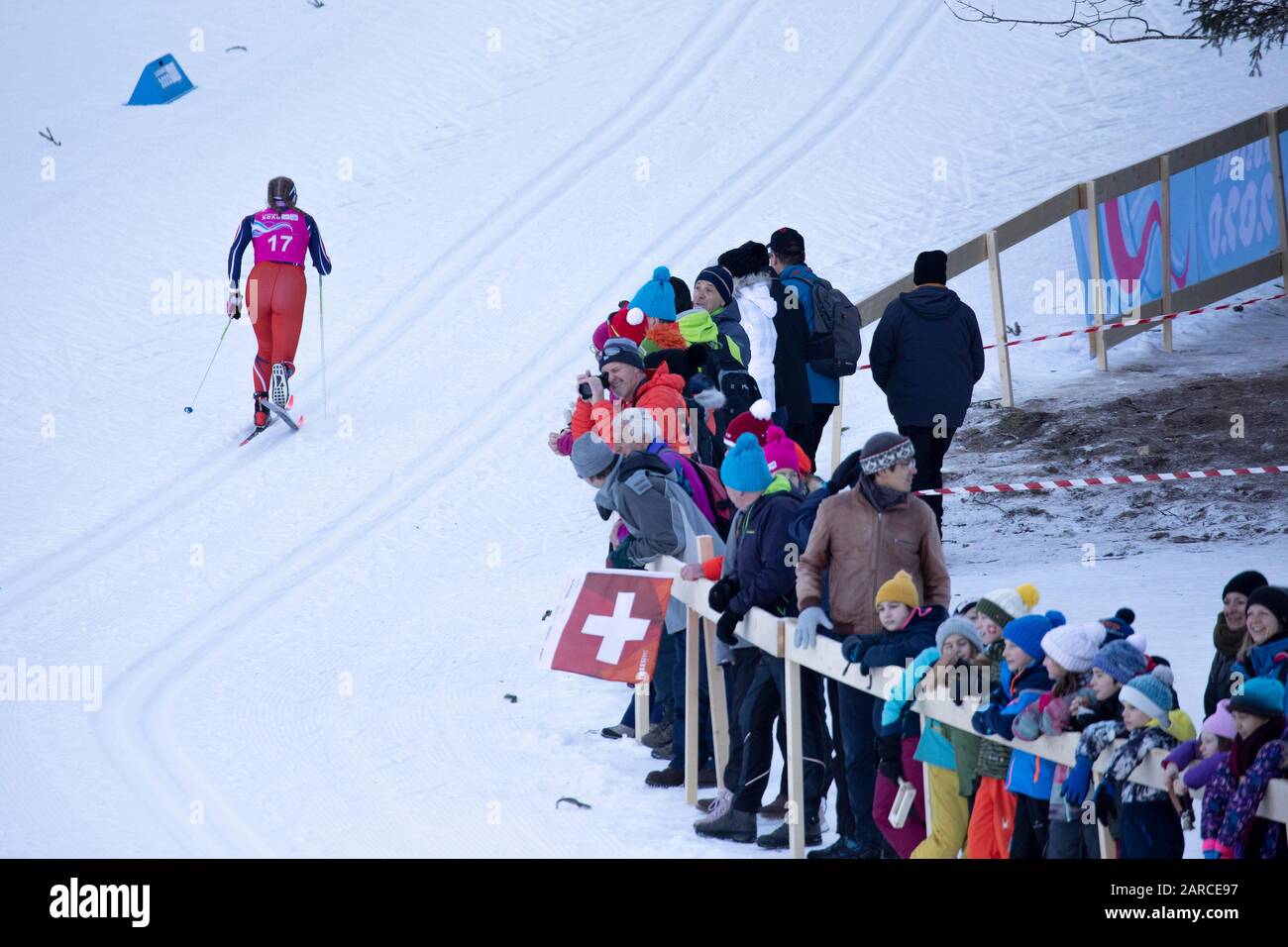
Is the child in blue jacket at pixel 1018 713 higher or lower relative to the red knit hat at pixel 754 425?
lower

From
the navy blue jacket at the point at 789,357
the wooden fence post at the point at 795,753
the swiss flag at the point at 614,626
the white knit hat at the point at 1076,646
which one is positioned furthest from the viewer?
the navy blue jacket at the point at 789,357

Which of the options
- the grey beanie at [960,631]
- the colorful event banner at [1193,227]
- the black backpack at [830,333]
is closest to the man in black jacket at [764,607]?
the grey beanie at [960,631]

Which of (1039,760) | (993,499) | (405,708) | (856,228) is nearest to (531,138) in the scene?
(856,228)

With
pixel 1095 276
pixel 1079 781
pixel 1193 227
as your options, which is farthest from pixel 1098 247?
pixel 1079 781

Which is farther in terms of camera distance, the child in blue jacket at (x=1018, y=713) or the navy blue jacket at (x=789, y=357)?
the navy blue jacket at (x=789, y=357)

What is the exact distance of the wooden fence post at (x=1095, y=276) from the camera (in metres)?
12.2

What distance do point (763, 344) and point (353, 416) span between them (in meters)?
4.65

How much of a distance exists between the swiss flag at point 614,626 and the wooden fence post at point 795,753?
726 millimetres

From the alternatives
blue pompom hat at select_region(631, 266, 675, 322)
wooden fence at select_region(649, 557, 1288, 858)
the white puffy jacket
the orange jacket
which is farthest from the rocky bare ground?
wooden fence at select_region(649, 557, 1288, 858)

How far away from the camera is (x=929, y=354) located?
9078 millimetres

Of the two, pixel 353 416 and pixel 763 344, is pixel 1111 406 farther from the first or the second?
pixel 353 416

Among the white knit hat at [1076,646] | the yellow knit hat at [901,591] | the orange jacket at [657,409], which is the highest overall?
the orange jacket at [657,409]

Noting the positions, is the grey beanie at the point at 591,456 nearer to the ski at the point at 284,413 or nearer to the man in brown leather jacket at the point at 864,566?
the man in brown leather jacket at the point at 864,566

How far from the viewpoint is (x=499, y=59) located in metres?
19.7
